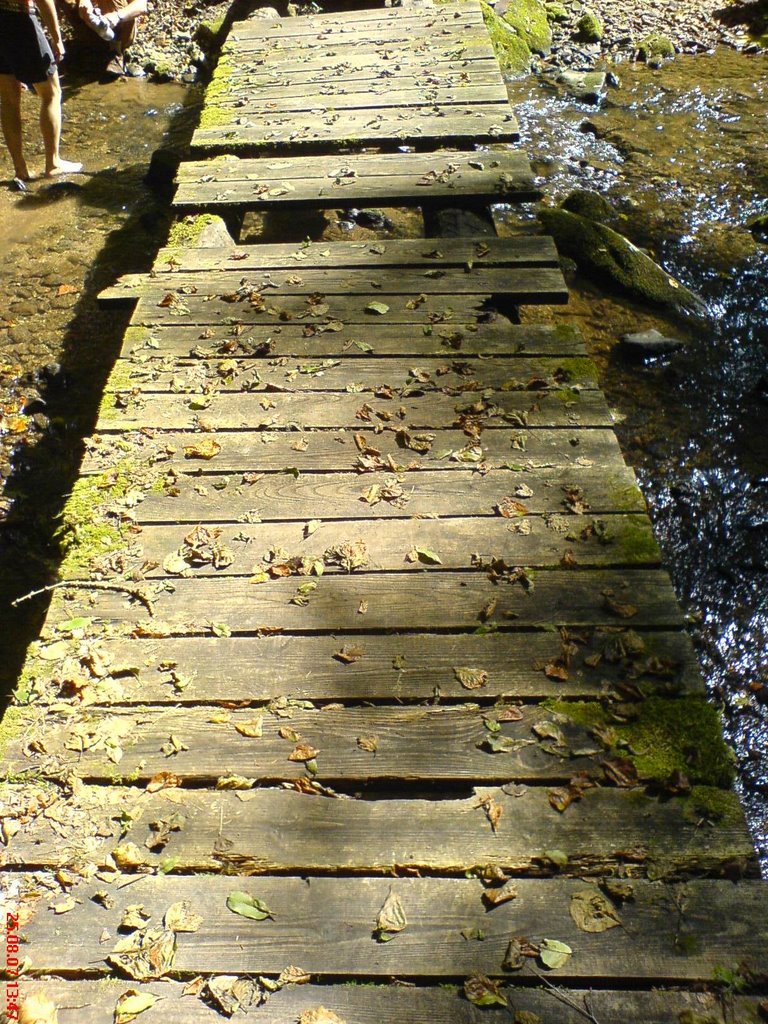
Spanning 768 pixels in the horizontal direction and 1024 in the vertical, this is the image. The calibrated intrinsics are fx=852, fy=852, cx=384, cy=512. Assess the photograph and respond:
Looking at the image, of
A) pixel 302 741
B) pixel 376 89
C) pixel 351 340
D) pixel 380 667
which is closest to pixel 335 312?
pixel 351 340

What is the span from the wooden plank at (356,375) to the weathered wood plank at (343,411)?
0.06 metres

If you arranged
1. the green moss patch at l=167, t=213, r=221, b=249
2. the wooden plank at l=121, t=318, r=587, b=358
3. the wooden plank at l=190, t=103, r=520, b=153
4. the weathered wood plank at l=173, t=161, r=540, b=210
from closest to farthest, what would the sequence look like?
1. the wooden plank at l=121, t=318, r=587, b=358
2. the green moss patch at l=167, t=213, r=221, b=249
3. the weathered wood plank at l=173, t=161, r=540, b=210
4. the wooden plank at l=190, t=103, r=520, b=153

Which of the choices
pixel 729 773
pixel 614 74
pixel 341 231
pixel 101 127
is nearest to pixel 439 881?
pixel 729 773

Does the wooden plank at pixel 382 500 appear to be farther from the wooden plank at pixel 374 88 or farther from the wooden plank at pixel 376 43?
the wooden plank at pixel 376 43

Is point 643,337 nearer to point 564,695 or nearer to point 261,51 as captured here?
point 564,695

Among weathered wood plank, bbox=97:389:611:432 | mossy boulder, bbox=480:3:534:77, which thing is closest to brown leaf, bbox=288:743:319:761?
weathered wood plank, bbox=97:389:611:432

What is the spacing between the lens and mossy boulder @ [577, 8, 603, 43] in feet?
33.0

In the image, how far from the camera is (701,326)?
612cm

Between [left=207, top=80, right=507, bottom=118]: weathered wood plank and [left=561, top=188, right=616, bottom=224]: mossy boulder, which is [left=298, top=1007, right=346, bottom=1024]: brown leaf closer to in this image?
[left=207, top=80, right=507, bottom=118]: weathered wood plank

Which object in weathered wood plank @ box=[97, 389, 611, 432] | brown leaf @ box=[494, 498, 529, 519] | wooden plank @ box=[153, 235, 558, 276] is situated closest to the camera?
brown leaf @ box=[494, 498, 529, 519]

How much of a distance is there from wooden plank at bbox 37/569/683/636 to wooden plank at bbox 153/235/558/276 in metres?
2.38

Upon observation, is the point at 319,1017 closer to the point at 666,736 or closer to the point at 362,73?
the point at 666,736

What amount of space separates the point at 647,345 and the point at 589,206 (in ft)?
6.41

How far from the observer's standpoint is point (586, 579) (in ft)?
9.86
